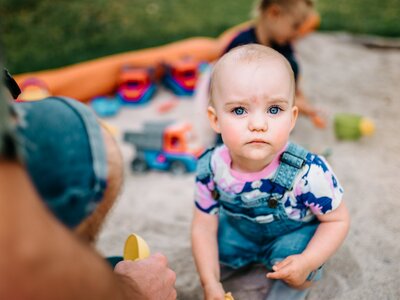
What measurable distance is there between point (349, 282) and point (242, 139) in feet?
1.77

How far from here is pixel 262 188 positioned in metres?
1.19

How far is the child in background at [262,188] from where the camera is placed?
1088 millimetres

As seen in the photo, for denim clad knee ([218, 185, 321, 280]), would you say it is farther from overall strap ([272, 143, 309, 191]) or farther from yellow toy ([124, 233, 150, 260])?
yellow toy ([124, 233, 150, 260])

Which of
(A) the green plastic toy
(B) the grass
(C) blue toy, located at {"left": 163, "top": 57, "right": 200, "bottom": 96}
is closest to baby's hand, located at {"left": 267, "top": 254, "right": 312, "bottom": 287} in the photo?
(A) the green plastic toy

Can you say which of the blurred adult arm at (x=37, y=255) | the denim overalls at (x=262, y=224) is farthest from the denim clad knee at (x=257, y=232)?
the blurred adult arm at (x=37, y=255)

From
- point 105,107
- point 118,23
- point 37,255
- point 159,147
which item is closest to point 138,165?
point 159,147

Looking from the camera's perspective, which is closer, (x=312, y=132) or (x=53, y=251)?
(x=53, y=251)

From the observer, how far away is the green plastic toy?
2279 mm

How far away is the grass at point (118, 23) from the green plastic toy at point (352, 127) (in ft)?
4.98

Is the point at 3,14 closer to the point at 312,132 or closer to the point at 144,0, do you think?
the point at 144,0

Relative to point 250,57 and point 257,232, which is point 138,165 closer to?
point 257,232

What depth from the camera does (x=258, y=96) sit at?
42.5 inches

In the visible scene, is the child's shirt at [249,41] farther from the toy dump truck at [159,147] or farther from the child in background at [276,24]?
the toy dump truck at [159,147]

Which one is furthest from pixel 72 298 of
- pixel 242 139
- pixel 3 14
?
pixel 3 14
